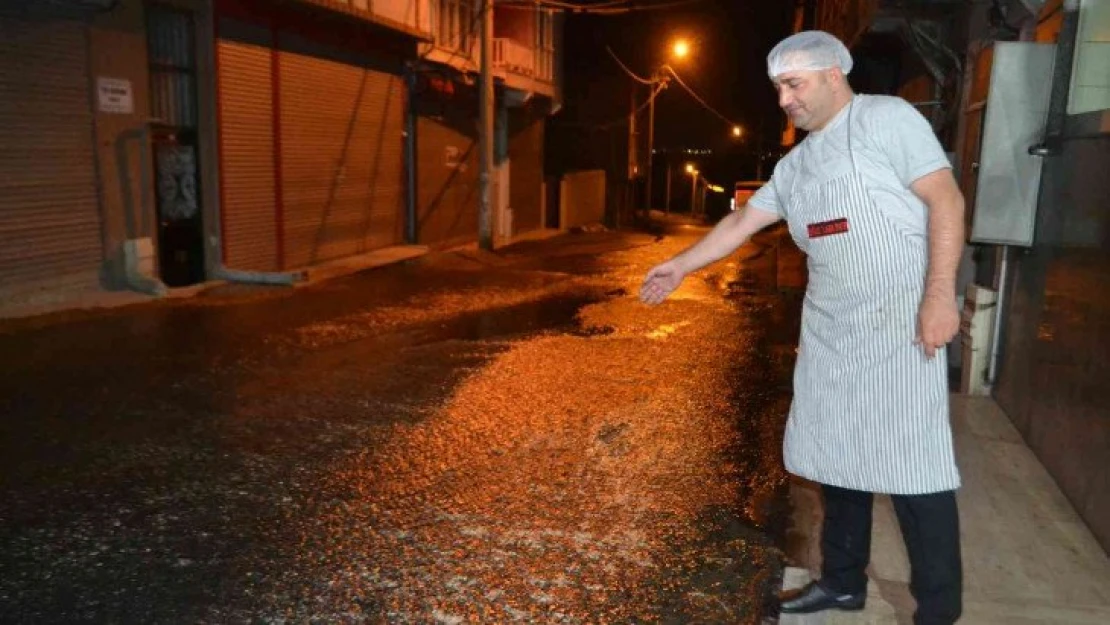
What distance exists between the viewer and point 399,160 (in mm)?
20047

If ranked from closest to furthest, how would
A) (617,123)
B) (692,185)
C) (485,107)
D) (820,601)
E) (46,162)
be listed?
1. (820,601)
2. (46,162)
3. (485,107)
4. (617,123)
5. (692,185)

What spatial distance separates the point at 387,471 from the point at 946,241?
11.5 feet

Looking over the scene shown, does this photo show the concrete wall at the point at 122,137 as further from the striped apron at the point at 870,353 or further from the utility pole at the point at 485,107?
the striped apron at the point at 870,353

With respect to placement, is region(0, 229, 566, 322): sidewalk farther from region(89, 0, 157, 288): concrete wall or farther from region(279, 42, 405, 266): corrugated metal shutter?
region(89, 0, 157, 288): concrete wall

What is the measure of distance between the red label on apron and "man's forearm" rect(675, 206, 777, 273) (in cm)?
37

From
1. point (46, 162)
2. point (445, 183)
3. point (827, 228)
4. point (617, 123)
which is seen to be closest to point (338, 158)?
point (445, 183)

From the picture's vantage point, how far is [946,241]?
2.87 meters

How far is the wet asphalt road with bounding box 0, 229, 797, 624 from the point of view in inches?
149

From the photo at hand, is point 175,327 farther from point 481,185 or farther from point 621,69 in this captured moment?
point 621,69

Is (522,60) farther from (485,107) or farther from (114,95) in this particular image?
(114,95)

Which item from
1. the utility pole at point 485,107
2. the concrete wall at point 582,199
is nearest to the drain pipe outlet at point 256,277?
the utility pole at point 485,107

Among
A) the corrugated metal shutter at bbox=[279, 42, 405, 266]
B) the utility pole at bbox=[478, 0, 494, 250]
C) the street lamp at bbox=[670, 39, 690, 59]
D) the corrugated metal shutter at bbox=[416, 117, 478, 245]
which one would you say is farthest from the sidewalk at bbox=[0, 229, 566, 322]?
the street lamp at bbox=[670, 39, 690, 59]

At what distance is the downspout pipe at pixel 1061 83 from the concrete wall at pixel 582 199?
2544 cm

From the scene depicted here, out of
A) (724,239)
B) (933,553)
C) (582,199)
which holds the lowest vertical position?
(933,553)
